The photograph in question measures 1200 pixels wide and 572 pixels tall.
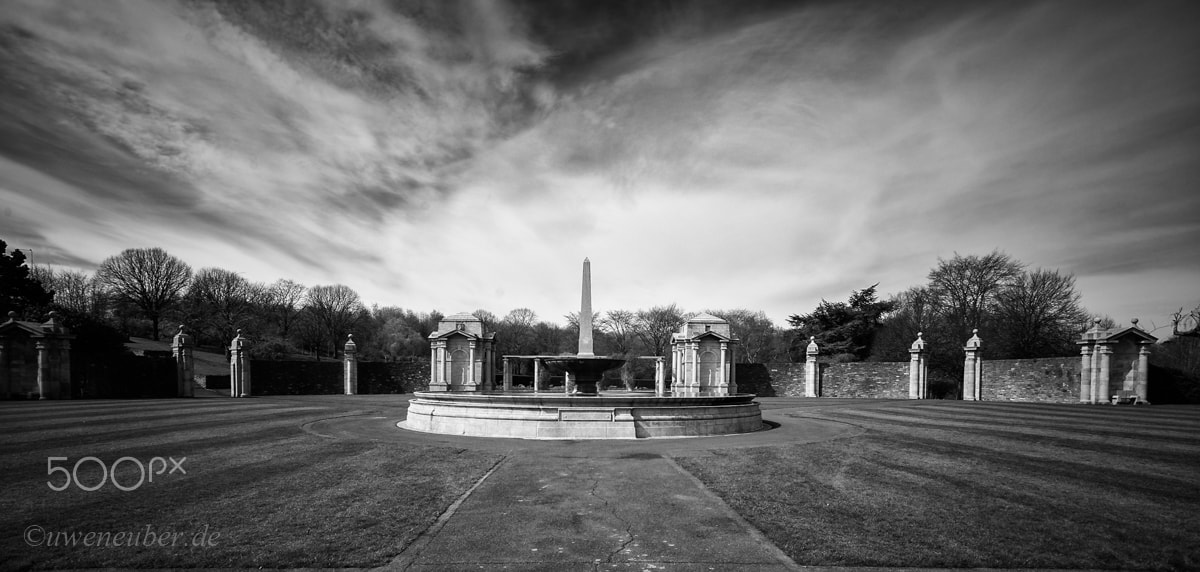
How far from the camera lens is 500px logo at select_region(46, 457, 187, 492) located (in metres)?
7.80

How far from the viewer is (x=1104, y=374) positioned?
25.9m

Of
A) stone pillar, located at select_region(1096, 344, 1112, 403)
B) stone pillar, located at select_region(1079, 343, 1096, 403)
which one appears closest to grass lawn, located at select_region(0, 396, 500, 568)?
stone pillar, located at select_region(1096, 344, 1112, 403)

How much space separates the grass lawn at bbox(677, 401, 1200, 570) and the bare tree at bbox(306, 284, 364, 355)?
67.3 m

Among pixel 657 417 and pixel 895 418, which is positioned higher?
pixel 657 417

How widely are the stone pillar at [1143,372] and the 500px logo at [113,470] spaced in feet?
122

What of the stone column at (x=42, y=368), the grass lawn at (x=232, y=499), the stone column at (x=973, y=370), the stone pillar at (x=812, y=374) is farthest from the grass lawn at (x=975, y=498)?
Answer: the stone column at (x=42, y=368)

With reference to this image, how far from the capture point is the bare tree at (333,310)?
6781 cm

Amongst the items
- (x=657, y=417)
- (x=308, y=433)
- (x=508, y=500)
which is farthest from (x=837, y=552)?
(x=308, y=433)

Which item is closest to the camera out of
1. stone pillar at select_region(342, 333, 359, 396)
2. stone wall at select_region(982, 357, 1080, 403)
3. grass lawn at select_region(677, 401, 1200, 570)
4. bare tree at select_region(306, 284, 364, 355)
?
grass lawn at select_region(677, 401, 1200, 570)

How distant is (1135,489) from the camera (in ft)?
26.2

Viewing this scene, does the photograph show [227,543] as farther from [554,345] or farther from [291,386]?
[554,345]

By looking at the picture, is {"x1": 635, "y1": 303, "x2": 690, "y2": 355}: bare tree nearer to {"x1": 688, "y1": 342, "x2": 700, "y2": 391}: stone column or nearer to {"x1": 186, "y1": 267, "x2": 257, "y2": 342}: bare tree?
{"x1": 688, "y1": 342, "x2": 700, "y2": 391}: stone column

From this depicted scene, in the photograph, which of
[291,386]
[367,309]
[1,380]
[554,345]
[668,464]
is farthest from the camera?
[367,309]

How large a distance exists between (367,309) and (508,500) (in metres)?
77.2
